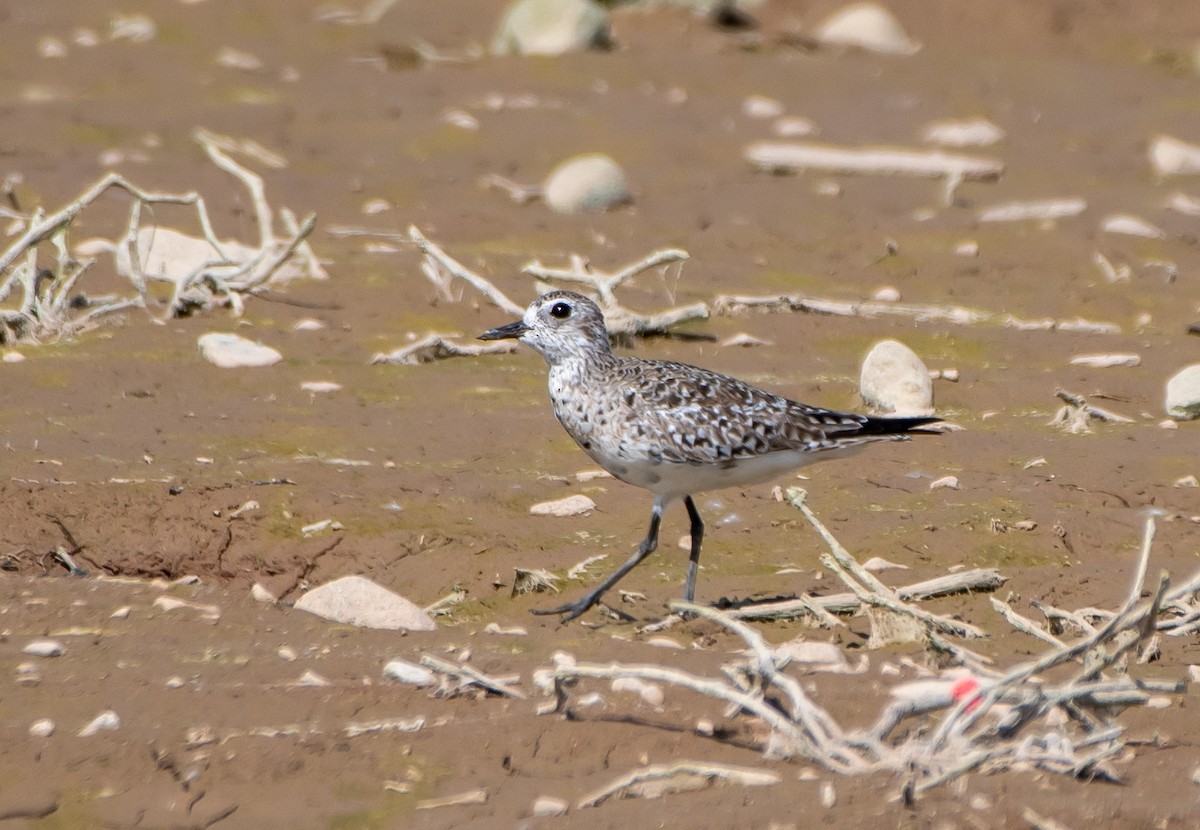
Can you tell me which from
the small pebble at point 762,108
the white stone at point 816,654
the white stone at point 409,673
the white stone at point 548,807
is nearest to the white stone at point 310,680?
the white stone at point 409,673

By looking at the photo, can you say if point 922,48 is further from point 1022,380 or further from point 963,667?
point 963,667

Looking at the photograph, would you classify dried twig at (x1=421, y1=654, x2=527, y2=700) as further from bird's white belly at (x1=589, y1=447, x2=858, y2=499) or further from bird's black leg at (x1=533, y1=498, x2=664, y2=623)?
bird's white belly at (x1=589, y1=447, x2=858, y2=499)

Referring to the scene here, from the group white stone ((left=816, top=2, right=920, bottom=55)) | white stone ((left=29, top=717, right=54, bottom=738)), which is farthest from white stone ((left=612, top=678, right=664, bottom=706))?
white stone ((left=816, top=2, right=920, bottom=55))

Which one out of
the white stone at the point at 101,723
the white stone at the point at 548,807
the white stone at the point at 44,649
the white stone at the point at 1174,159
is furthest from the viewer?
the white stone at the point at 1174,159

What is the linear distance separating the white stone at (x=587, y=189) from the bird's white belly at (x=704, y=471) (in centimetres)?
586

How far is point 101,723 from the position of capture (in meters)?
4.80

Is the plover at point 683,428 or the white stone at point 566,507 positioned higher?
the plover at point 683,428

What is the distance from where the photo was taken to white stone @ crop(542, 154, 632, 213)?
12133 mm

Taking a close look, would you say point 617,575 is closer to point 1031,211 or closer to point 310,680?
point 310,680

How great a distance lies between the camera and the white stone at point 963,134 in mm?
14625

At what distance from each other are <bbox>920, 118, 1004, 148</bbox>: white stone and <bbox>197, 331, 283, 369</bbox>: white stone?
7708mm

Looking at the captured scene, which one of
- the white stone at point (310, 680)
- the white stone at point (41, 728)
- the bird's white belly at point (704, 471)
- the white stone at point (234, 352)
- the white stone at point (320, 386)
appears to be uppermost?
the bird's white belly at point (704, 471)

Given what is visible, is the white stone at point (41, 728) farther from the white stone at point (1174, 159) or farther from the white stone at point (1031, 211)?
the white stone at point (1174, 159)

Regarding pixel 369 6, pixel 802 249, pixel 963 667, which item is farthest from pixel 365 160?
pixel 963 667
